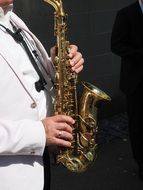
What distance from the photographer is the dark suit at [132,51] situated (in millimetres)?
4098

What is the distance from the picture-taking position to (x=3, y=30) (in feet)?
6.95

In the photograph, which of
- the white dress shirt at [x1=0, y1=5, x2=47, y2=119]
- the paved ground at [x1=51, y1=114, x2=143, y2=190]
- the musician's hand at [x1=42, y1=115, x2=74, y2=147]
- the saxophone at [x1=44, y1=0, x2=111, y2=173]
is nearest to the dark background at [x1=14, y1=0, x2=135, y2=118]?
the paved ground at [x1=51, y1=114, x2=143, y2=190]

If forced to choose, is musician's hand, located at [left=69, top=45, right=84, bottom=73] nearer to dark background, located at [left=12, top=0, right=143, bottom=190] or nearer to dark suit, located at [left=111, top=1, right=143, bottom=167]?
dark suit, located at [left=111, top=1, right=143, bottom=167]

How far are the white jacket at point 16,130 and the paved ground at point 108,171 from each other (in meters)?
2.23

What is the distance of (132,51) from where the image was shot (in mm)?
4051

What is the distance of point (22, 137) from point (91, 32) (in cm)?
367

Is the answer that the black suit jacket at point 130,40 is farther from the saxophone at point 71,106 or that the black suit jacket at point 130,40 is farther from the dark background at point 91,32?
the saxophone at point 71,106

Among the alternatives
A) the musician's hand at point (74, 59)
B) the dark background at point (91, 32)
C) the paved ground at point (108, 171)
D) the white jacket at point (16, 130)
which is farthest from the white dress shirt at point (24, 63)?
the dark background at point (91, 32)

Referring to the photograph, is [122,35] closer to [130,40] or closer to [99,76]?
[130,40]

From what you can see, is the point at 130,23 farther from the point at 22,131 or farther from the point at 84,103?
the point at 22,131

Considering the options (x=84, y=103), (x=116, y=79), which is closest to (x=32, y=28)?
(x=116, y=79)

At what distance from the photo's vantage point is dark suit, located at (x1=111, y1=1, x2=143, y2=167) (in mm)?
4098

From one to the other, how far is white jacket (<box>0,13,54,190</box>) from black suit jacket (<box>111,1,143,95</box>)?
→ 2179mm

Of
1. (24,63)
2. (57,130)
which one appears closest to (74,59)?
(24,63)
